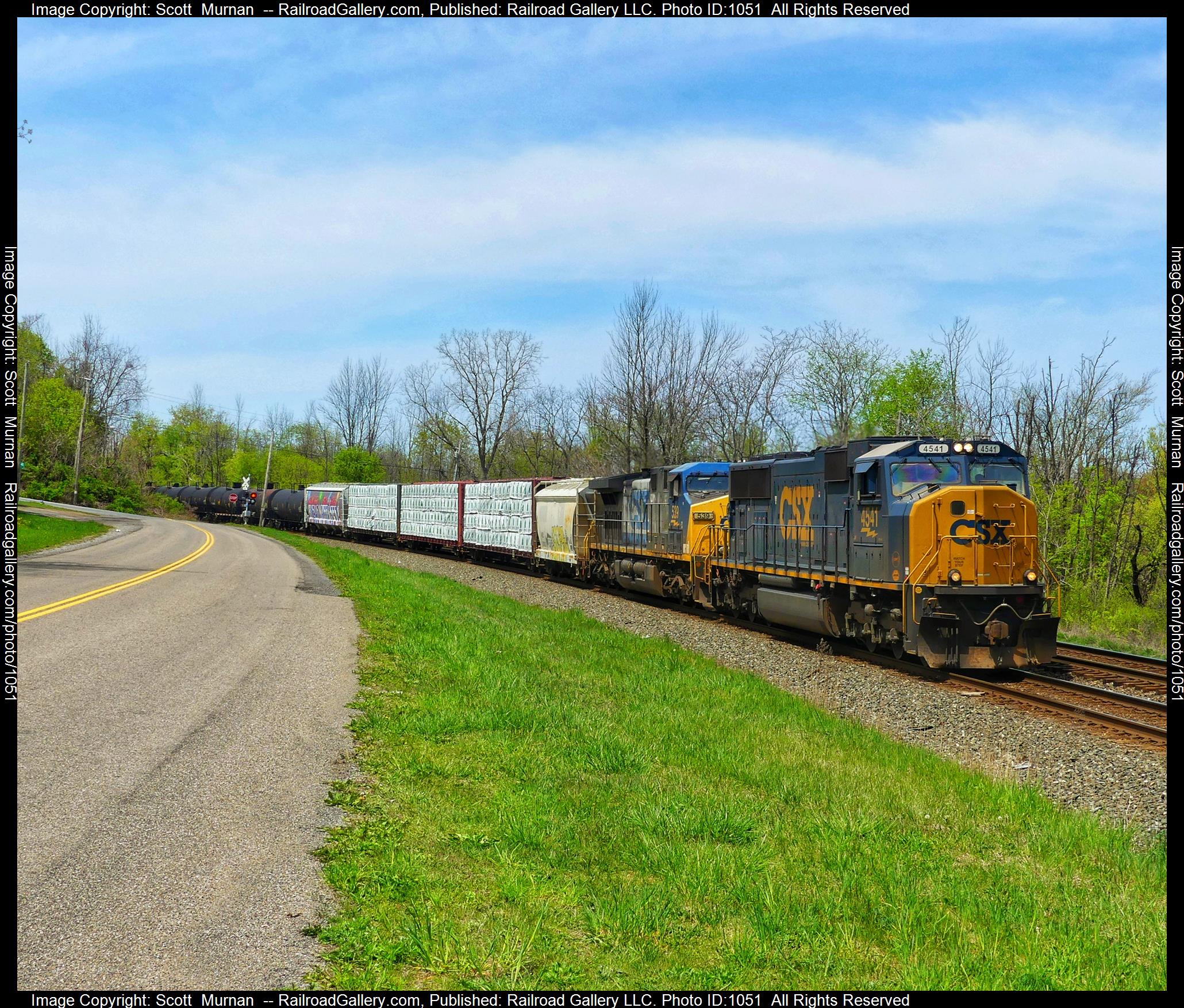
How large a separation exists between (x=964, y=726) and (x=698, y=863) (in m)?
7.80

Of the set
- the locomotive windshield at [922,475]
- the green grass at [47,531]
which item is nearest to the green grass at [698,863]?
the locomotive windshield at [922,475]

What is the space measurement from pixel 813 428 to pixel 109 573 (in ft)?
122

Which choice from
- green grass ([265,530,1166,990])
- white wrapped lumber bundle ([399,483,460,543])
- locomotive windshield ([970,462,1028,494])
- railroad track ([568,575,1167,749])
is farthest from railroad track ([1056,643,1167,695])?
white wrapped lumber bundle ([399,483,460,543])

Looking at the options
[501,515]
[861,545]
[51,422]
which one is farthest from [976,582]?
[51,422]

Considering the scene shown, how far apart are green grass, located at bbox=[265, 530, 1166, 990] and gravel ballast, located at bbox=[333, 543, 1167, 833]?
3.43 ft

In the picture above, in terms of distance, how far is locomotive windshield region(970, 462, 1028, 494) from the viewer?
1569 cm

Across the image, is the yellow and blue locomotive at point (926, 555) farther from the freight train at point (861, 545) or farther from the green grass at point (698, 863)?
the green grass at point (698, 863)

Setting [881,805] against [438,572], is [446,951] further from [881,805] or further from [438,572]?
[438,572]

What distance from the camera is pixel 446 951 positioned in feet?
14.1

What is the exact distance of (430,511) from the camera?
4653cm

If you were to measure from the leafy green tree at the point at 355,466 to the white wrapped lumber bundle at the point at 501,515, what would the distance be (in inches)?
2414

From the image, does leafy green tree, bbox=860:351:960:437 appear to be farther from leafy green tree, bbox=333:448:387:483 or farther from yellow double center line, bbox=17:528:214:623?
leafy green tree, bbox=333:448:387:483

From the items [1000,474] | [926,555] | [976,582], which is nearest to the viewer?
[926,555]

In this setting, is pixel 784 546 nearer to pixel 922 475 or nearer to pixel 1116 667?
pixel 922 475
